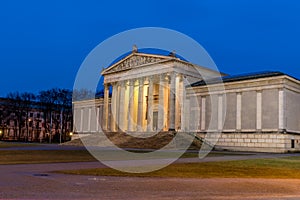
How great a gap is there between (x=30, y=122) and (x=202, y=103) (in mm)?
85953

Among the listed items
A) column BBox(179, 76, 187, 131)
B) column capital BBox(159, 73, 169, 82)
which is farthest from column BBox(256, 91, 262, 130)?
column capital BBox(159, 73, 169, 82)

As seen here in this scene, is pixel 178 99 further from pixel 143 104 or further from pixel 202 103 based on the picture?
pixel 143 104

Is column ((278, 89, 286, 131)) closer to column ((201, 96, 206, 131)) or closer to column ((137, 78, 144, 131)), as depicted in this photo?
column ((201, 96, 206, 131))

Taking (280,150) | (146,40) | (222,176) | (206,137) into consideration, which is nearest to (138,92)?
(206,137)

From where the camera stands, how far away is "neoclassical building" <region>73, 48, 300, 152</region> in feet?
180

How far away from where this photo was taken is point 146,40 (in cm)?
3344

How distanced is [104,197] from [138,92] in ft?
209

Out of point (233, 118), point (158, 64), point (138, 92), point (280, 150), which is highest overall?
point (158, 64)

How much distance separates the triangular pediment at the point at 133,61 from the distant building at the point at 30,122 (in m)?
35.7

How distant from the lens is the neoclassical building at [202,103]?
180 ft

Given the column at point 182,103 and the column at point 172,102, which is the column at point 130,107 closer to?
the column at point 172,102

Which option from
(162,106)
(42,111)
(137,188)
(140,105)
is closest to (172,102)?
(162,106)

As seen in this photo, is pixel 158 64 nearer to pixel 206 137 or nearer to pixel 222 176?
pixel 206 137

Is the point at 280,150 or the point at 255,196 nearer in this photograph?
the point at 255,196
